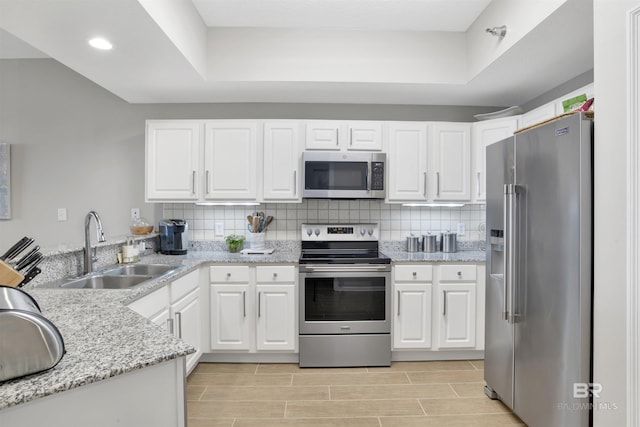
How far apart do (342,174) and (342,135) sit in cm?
35

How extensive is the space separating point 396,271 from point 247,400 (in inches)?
57.4

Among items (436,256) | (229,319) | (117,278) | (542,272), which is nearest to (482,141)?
(436,256)

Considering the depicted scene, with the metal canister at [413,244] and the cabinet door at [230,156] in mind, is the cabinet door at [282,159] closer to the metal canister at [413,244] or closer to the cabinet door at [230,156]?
the cabinet door at [230,156]

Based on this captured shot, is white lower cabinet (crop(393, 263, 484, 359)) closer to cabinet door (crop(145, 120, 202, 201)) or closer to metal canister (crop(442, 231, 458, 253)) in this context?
metal canister (crop(442, 231, 458, 253))

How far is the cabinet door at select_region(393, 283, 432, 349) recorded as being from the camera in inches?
111

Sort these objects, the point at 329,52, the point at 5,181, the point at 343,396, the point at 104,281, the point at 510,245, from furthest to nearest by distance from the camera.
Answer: the point at 5,181 → the point at 329,52 → the point at 343,396 → the point at 104,281 → the point at 510,245

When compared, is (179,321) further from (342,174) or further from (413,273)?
(413,273)

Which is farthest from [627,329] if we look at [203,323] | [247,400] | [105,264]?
[105,264]

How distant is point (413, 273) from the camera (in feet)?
9.27

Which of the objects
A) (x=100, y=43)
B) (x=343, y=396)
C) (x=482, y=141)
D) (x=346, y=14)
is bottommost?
(x=343, y=396)

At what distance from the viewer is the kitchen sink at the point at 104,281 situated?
2.03 metres

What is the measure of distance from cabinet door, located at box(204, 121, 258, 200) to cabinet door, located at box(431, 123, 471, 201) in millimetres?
1607

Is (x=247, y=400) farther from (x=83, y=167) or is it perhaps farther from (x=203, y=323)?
(x=83, y=167)

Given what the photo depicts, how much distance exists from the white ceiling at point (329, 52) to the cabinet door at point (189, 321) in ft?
5.55
